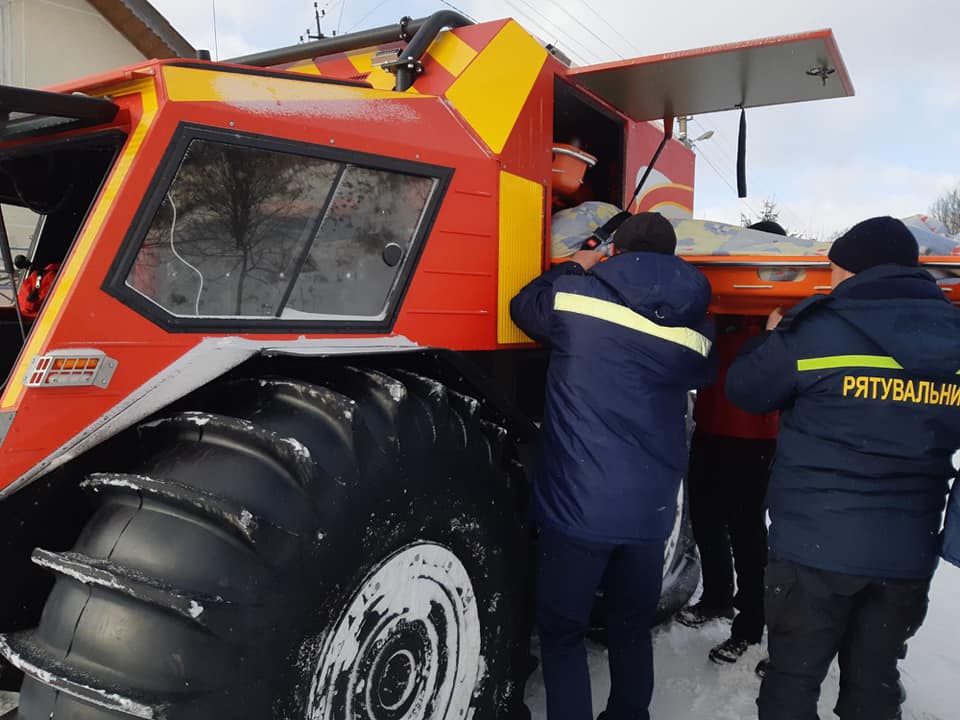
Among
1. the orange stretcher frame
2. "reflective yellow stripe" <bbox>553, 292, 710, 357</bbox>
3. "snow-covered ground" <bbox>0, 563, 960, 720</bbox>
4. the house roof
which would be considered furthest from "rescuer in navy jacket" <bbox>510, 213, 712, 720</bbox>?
the house roof

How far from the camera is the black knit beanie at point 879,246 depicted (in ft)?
7.44

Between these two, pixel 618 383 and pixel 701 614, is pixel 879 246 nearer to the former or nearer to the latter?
pixel 618 383

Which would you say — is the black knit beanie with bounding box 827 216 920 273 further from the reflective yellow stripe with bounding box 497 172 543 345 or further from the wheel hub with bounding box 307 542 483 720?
the wheel hub with bounding box 307 542 483 720

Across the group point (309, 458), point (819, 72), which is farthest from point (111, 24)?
point (309, 458)

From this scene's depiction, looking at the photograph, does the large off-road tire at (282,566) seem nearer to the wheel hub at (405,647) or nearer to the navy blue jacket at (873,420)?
the wheel hub at (405,647)

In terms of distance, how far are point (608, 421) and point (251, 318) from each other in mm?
1195

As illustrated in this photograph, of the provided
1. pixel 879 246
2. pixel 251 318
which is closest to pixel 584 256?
pixel 879 246

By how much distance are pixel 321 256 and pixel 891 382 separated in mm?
1678

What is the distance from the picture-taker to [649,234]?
2523mm

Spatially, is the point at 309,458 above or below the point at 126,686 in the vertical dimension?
above

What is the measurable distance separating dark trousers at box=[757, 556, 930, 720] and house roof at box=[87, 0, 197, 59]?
1178cm

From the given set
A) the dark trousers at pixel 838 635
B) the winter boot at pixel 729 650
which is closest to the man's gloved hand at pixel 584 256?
the dark trousers at pixel 838 635

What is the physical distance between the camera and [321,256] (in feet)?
6.81

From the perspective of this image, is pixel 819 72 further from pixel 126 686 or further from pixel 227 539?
pixel 126 686
